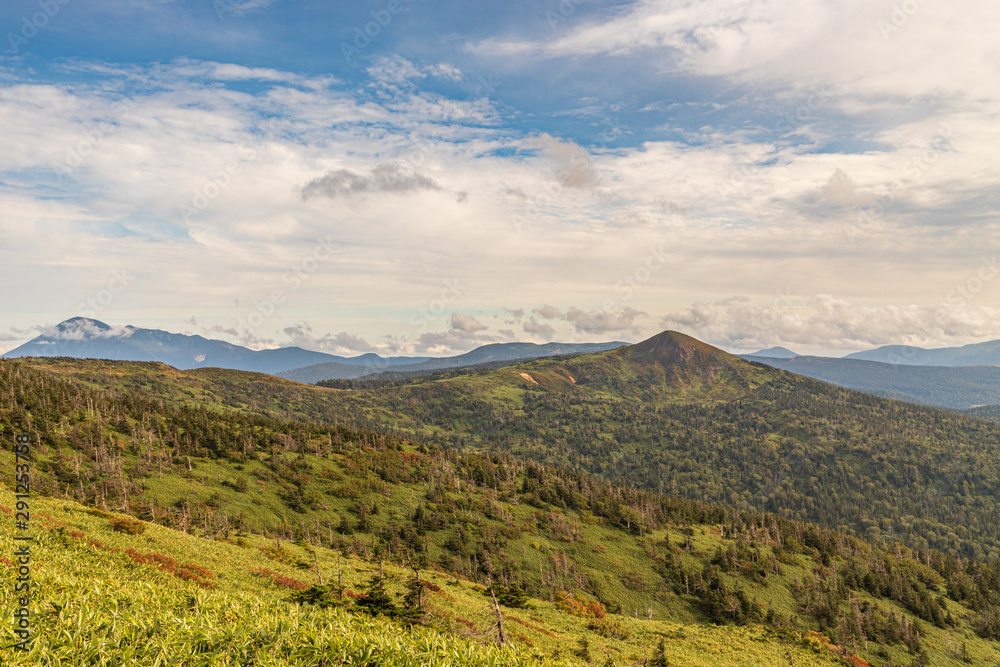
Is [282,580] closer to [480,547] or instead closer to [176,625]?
[176,625]

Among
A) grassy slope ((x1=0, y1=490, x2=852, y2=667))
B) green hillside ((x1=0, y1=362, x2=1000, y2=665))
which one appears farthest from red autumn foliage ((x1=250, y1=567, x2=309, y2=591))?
grassy slope ((x1=0, y1=490, x2=852, y2=667))

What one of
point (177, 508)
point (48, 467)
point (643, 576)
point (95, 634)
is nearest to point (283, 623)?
point (95, 634)

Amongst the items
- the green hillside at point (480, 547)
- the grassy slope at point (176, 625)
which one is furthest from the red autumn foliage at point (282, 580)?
the grassy slope at point (176, 625)

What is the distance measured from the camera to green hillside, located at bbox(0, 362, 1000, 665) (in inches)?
2469

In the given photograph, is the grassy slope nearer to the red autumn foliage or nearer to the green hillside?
the green hillside

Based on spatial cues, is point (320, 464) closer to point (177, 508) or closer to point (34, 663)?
point (177, 508)

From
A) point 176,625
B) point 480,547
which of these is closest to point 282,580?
point 176,625

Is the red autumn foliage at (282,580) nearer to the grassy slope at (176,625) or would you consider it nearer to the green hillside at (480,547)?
the green hillside at (480,547)

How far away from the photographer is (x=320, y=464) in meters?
166

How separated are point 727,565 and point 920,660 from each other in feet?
152

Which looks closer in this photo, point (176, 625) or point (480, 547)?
point (176, 625)

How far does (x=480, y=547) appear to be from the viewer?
448 ft

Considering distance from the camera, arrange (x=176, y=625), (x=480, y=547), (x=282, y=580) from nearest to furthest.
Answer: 1. (x=176, y=625)
2. (x=282, y=580)
3. (x=480, y=547)

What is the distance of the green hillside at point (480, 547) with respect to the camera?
206 ft
